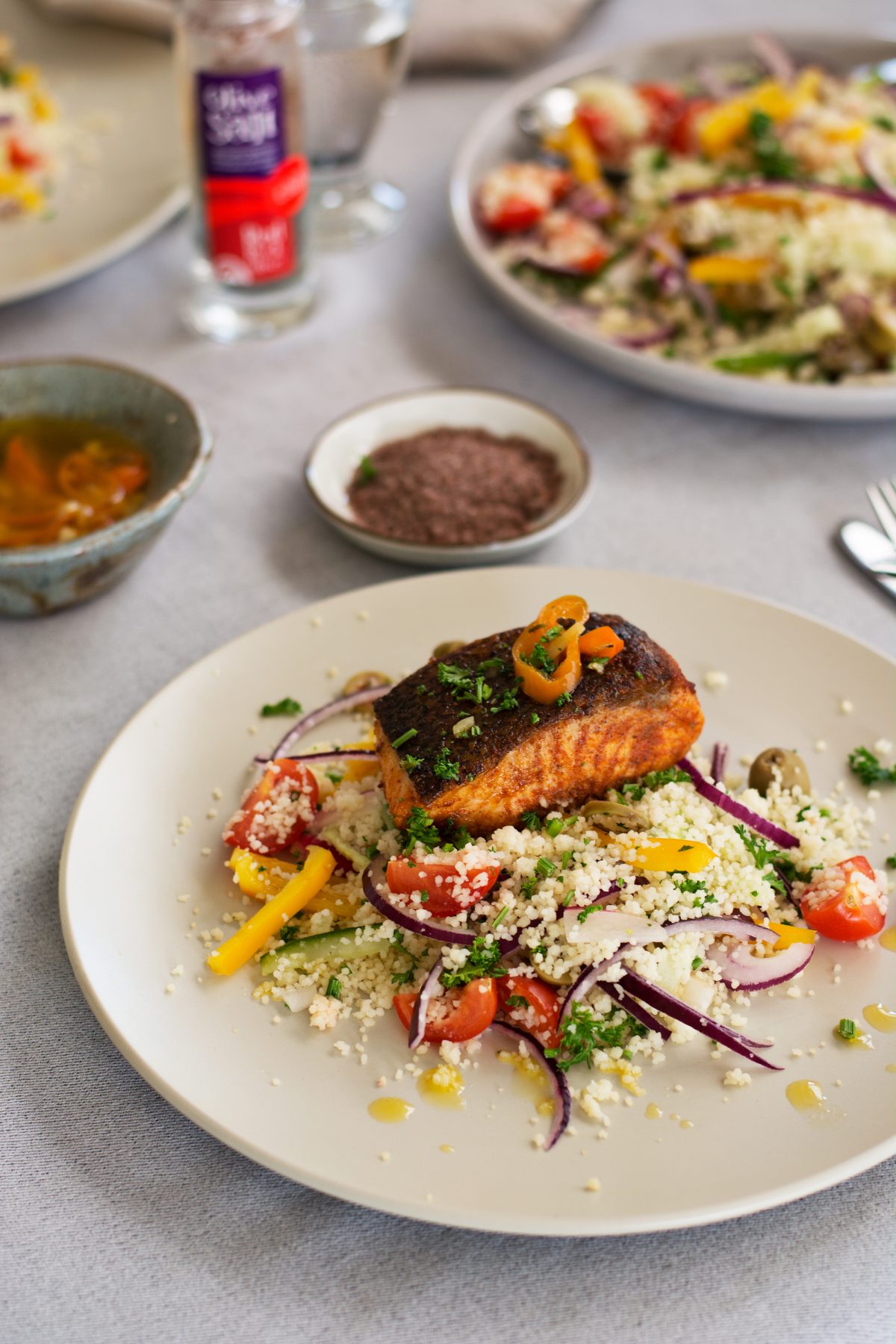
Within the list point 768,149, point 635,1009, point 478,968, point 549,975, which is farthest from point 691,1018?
point 768,149

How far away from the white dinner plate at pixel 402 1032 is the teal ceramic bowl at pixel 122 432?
1.21 ft

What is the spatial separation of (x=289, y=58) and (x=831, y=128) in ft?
5.92

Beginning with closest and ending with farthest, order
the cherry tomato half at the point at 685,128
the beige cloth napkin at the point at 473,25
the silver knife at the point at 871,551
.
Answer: the silver knife at the point at 871,551 → the cherry tomato half at the point at 685,128 → the beige cloth napkin at the point at 473,25

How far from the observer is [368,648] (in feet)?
9.01

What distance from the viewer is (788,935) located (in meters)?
2.09

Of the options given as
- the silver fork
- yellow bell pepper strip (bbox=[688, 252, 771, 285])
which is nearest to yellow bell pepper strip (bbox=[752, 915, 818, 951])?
the silver fork

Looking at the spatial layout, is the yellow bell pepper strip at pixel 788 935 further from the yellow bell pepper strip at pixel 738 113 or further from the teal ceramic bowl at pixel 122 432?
the yellow bell pepper strip at pixel 738 113

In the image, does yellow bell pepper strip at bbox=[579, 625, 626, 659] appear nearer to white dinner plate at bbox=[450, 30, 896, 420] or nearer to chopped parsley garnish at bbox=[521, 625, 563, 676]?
chopped parsley garnish at bbox=[521, 625, 563, 676]

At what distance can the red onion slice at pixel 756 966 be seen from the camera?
208cm

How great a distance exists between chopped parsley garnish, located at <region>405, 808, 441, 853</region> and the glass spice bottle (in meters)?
2.17

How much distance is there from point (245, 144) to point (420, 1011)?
256cm

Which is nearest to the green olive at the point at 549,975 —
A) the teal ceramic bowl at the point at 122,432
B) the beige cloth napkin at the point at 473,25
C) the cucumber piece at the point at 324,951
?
the cucumber piece at the point at 324,951

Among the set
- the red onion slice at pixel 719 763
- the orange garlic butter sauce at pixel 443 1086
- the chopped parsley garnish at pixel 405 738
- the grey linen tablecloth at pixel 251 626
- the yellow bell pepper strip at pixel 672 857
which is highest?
the chopped parsley garnish at pixel 405 738

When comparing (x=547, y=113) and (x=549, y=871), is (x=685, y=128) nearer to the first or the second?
(x=547, y=113)
